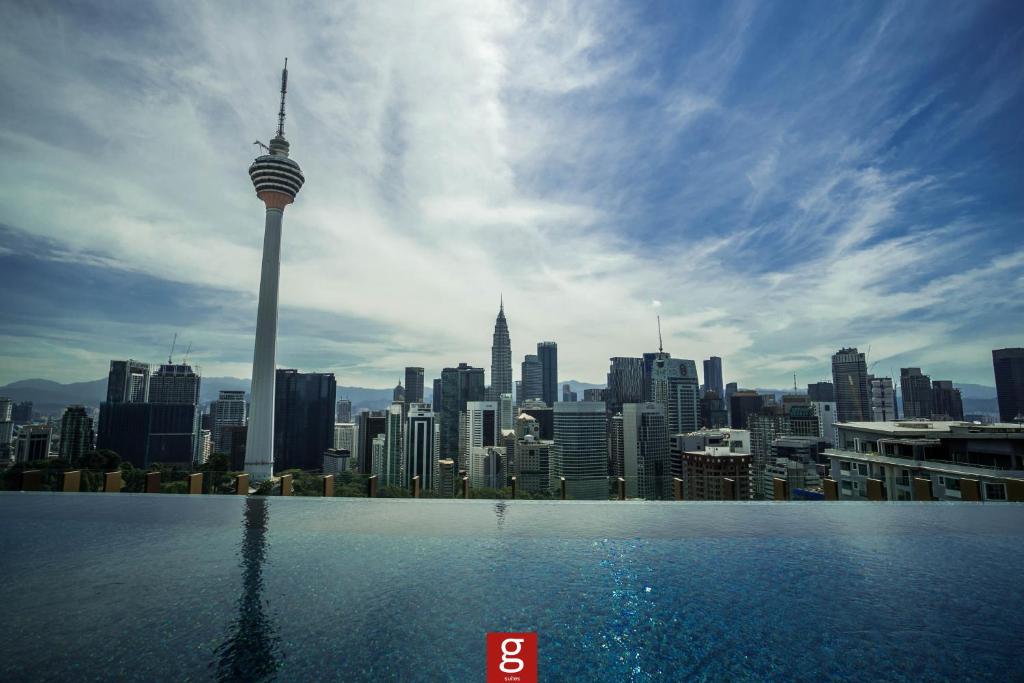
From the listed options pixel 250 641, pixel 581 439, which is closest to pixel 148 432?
pixel 581 439

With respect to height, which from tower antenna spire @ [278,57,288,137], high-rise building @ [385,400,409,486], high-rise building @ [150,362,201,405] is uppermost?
tower antenna spire @ [278,57,288,137]

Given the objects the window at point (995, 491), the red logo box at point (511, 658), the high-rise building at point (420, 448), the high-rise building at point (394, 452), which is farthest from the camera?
the high-rise building at point (394, 452)

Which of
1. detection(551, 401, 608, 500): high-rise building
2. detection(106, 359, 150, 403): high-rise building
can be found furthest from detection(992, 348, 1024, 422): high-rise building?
detection(106, 359, 150, 403): high-rise building

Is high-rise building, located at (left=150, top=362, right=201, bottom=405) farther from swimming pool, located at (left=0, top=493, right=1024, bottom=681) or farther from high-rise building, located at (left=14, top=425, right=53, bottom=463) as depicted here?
swimming pool, located at (left=0, top=493, right=1024, bottom=681)

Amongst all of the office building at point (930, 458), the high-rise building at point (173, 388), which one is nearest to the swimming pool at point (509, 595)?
the office building at point (930, 458)

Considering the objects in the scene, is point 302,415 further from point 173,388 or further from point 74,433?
point 74,433

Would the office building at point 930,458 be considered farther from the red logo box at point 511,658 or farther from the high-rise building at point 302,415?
the high-rise building at point 302,415

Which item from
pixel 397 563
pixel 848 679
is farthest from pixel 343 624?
pixel 848 679
